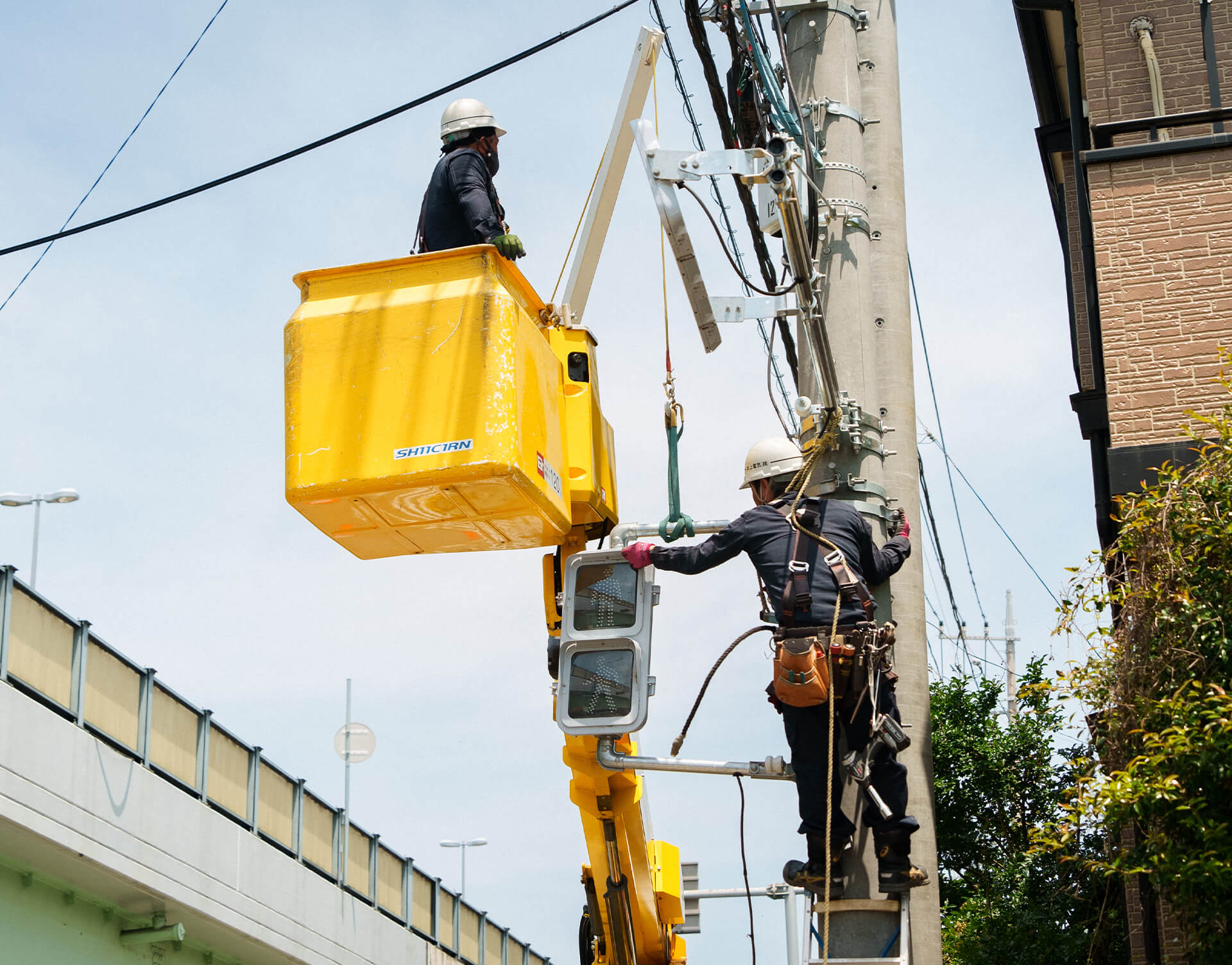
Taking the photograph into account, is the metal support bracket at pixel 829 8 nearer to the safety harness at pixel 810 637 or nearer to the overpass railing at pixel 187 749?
the safety harness at pixel 810 637

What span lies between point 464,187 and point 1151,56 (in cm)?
752

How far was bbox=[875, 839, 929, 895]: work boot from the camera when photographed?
761cm

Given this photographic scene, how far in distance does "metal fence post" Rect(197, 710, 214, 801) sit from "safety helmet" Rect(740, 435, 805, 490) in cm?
1417

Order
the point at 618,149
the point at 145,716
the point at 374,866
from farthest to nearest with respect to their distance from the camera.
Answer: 1. the point at 374,866
2. the point at 145,716
3. the point at 618,149

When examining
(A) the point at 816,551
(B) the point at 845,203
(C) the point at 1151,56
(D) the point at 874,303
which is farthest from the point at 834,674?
(C) the point at 1151,56

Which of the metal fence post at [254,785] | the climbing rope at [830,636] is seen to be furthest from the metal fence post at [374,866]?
the climbing rope at [830,636]

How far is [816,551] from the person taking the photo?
7965 mm

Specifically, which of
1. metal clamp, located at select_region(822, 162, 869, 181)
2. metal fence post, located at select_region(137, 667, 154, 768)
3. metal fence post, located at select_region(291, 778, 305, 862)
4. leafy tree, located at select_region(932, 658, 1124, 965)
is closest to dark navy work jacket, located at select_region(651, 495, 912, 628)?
metal clamp, located at select_region(822, 162, 869, 181)

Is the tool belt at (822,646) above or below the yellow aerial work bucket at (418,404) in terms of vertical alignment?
below

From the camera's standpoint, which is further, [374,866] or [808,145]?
[374,866]

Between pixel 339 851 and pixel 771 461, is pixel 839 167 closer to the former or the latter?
pixel 771 461

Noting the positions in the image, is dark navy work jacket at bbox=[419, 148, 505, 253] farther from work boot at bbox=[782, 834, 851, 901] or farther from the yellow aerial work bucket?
work boot at bbox=[782, 834, 851, 901]

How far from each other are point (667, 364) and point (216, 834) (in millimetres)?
13656

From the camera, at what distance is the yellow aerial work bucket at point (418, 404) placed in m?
8.04
